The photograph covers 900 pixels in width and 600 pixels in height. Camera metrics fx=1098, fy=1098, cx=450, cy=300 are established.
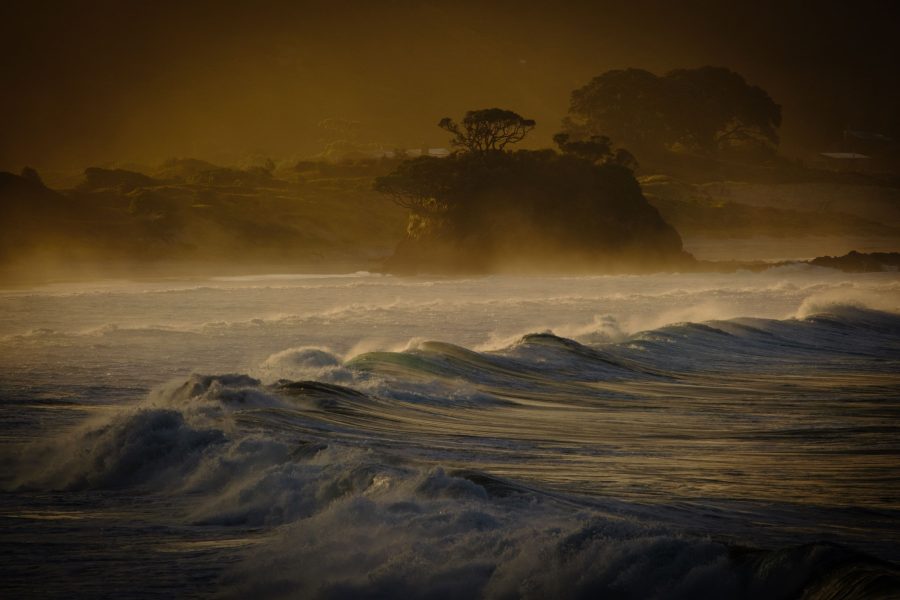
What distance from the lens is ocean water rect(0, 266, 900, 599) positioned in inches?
304

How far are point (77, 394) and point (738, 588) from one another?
12.4 meters

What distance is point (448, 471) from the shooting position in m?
10.1

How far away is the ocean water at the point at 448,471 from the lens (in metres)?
7.71

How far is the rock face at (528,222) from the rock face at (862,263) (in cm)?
1018

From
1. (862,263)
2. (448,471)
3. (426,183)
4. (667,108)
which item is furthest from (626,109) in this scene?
(448,471)

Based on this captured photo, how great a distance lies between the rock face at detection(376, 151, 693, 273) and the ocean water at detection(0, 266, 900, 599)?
183ft

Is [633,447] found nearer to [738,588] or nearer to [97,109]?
[738,588]

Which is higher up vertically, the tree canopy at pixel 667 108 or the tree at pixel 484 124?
the tree canopy at pixel 667 108

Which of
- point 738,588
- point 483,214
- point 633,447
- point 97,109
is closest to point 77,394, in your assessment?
point 633,447

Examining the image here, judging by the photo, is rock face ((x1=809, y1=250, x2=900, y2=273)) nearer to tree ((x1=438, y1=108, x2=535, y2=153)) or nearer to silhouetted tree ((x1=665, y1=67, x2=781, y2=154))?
tree ((x1=438, y1=108, x2=535, y2=153))

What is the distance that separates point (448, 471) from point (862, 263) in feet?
237

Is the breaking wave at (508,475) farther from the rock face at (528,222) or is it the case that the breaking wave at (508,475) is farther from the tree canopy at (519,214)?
the tree canopy at (519,214)

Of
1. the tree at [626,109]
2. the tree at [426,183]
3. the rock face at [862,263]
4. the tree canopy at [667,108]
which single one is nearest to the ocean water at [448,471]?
the rock face at [862,263]

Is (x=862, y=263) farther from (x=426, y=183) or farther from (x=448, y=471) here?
(x=448, y=471)
